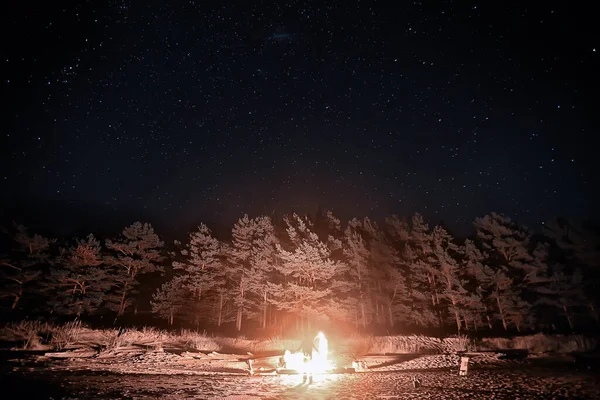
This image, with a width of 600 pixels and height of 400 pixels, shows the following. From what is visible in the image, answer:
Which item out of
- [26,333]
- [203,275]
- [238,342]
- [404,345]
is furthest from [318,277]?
[26,333]

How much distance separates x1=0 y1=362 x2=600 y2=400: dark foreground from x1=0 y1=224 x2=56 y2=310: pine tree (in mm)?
25067

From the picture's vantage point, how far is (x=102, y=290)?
120 feet

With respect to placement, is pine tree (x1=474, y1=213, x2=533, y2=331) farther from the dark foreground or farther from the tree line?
the dark foreground

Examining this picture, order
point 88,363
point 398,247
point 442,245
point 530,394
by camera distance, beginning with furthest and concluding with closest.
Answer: point 398,247
point 442,245
point 88,363
point 530,394

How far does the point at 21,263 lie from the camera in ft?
111

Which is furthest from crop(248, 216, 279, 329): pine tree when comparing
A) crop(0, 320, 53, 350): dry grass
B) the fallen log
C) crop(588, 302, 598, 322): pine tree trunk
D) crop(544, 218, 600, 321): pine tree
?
crop(588, 302, 598, 322): pine tree trunk

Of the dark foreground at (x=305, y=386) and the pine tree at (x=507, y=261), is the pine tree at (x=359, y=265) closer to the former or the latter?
the pine tree at (x=507, y=261)

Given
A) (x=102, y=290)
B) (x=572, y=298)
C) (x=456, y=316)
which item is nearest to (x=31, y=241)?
(x=102, y=290)

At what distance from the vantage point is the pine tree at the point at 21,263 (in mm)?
32875

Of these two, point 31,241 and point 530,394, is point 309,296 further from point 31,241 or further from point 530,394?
point 31,241

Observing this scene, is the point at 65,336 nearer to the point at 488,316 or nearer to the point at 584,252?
the point at 488,316

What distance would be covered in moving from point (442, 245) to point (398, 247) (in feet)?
23.7

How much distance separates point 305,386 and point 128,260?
32282mm

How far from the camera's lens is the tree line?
109 ft
